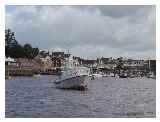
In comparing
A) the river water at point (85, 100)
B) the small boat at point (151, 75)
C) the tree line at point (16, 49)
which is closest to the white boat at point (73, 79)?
the river water at point (85, 100)

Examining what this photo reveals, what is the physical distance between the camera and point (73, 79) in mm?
8180

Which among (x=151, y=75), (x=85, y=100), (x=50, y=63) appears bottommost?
(x=85, y=100)

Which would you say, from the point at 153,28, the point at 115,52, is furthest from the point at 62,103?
the point at 153,28

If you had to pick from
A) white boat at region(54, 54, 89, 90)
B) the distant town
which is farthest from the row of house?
white boat at region(54, 54, 89, 90)

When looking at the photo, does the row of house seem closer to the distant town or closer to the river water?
the distant town

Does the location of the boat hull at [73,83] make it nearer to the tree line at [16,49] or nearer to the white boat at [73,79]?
the white boat at [73,79]

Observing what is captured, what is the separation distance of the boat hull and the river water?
290 mm

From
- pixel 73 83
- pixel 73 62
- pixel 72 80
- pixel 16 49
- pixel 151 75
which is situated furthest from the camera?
pixel 72 80

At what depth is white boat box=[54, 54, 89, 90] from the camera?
7458 millimetres

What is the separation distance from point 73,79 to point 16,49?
1.46 m

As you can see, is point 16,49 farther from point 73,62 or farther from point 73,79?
point 73,79

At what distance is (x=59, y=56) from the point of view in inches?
281

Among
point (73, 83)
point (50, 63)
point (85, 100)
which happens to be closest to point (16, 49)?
point (50, 63)
